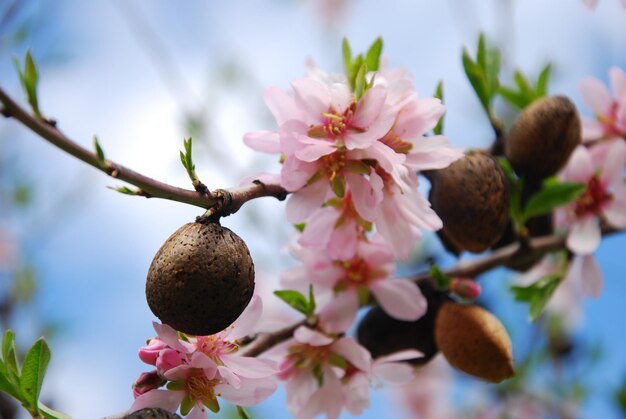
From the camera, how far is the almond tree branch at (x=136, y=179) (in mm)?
548

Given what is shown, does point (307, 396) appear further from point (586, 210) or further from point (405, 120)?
point (586, 210)

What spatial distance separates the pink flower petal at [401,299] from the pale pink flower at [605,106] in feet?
1.49

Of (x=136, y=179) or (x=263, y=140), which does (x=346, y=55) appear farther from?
(x=136, y=179)

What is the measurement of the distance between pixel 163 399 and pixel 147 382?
0.08 feet

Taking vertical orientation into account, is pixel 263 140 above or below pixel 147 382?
above

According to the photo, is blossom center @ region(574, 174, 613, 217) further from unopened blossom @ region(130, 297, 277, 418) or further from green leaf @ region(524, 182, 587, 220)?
unopened blossom @ region(130, 297, 277, 418)

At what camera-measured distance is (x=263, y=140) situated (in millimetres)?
839

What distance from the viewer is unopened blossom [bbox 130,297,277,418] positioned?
27.8 inches

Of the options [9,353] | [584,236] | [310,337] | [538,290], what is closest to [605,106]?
[584,236]

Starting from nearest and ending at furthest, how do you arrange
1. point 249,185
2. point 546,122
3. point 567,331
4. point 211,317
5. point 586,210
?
point 211,317 < point 249,185 < point 546,122 < point 586,210 < point 567,331

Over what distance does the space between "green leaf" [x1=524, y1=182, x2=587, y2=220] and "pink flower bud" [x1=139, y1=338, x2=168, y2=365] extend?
0.57 m

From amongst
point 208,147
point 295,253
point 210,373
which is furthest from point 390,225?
point 208,147

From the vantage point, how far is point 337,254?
90 centimetres

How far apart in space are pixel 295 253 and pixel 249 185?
23 centimetres
